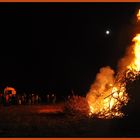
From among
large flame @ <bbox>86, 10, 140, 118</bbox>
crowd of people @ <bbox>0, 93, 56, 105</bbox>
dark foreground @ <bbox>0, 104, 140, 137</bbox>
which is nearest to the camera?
dark foreground @ <bbox>0, 104, 140, 137</bbox>

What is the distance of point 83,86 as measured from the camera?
45531mm

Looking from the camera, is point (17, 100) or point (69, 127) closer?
point (69, 127)

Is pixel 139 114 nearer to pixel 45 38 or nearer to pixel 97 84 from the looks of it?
pixel 97 84

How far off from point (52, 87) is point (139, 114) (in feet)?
85.3

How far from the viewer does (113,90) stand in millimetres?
21922

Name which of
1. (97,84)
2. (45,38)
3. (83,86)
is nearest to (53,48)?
(45,38)

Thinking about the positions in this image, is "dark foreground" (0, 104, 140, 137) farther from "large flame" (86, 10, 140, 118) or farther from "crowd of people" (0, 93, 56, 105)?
"crowd of people" (0, 93, 56, 105)

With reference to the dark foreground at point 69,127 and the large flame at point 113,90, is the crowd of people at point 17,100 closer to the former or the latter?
the large flame at point 113,90

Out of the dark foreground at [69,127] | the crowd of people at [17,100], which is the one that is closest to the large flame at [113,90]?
the dark foreground at [69,127]

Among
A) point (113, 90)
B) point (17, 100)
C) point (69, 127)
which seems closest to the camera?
point (69, 127)

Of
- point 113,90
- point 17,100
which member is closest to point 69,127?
point 113,90

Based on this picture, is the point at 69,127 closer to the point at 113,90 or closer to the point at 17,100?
the point at 113,90

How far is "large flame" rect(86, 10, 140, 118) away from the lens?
1953 centimetres

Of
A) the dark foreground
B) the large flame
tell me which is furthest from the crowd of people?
the dark foreground
